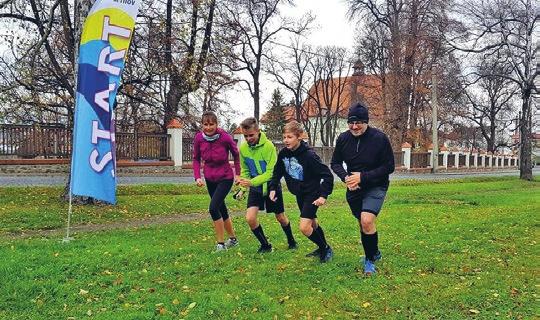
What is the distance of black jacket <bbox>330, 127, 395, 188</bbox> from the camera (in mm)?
5867

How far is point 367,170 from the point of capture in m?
5.96

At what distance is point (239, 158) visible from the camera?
716cm

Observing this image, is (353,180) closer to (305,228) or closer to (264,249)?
(305,228)

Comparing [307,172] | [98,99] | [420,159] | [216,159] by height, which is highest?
A: [98,99]

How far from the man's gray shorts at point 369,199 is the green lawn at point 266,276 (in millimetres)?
738

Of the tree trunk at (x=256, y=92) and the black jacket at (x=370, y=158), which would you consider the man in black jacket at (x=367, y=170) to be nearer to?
the black jacket at (x=370, y=158)

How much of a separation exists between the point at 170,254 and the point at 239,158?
1.56 m

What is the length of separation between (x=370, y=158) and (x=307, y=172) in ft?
2.82

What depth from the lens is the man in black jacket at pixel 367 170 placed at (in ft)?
19.3

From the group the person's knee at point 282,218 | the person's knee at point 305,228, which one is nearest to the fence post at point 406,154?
the person's knee at point 282,218

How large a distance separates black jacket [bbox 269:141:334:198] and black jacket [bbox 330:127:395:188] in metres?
0.27

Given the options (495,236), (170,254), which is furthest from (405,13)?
(170,254)


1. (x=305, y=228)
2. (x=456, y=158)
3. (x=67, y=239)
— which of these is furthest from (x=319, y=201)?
(x=456, y=158)

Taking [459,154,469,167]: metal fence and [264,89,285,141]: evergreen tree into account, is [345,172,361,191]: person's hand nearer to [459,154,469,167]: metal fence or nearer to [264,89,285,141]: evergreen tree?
[459,154,469,167]: metal fence
